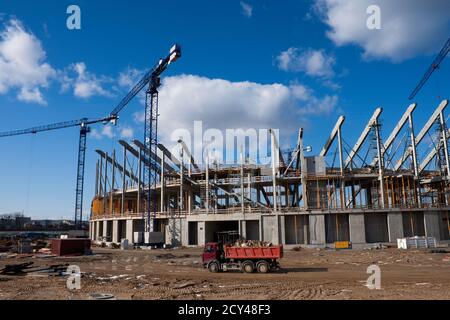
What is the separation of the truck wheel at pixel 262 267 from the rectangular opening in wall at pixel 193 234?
3182cm

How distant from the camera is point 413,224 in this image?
44.2 metres

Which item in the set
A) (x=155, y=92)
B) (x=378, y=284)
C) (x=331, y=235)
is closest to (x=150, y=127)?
(x=155, y=92)

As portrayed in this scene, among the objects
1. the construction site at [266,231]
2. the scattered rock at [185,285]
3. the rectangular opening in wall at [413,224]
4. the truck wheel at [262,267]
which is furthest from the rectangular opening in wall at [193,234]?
the scattered rock at [185,285]

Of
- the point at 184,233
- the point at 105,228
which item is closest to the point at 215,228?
the point at 184,233

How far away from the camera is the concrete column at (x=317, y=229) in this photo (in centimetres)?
4368

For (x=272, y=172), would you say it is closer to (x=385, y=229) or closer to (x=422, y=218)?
(x=385, y=229)

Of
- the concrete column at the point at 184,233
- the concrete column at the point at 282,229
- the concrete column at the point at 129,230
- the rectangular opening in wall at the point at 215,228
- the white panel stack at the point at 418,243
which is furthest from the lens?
the concrete column at the point at 129,230

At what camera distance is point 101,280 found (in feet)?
59.5

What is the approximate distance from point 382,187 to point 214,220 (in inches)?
849

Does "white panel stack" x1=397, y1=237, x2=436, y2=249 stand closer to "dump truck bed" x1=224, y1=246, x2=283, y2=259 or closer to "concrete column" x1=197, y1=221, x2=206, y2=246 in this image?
"dump truck bed" x1=224, y1=246, x2=283, y2=259

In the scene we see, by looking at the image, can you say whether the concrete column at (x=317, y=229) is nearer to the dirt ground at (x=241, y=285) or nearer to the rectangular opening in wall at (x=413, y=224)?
the rectangular opening in wall at (x=413, y=224)

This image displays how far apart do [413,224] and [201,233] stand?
26.2 meters
